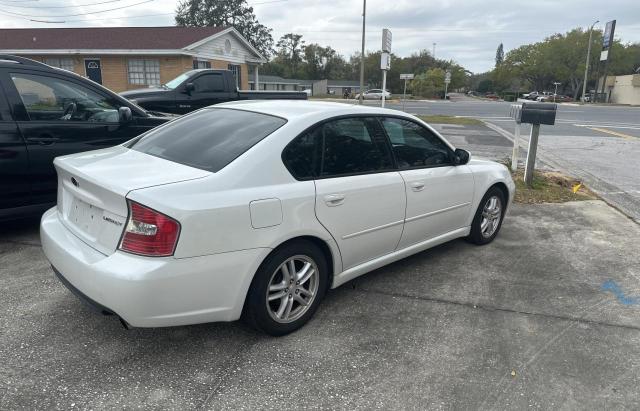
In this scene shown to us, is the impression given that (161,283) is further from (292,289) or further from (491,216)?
(491,216)

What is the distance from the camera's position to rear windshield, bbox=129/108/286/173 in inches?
119

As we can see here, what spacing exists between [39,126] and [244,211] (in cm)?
299

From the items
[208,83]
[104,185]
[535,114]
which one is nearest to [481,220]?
[535,114]

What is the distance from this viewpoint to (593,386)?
273cm

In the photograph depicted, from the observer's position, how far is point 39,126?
4.52 m

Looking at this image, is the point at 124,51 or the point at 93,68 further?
the point at 93,68

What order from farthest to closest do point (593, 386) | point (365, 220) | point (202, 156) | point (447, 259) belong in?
1. point (447, 259)
2. point (365, 220)
3. point (202, 156)
4. point (593, 386)

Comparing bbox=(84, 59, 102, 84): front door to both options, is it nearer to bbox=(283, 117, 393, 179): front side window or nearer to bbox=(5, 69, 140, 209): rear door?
bbox=(5, 69, 140, 209): rear door

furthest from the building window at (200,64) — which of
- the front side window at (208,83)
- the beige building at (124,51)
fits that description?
the front side window at (208,83)

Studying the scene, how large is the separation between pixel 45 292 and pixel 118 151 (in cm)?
125

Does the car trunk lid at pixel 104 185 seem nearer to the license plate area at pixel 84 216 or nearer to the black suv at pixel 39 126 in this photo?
the license plate area at pixel 84 216

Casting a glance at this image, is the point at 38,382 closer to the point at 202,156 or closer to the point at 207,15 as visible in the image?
the point at 202,156

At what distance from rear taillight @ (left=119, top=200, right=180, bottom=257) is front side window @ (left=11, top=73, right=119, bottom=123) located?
2784mm

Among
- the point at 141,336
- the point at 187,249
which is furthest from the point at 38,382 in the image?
the point at 187,249
